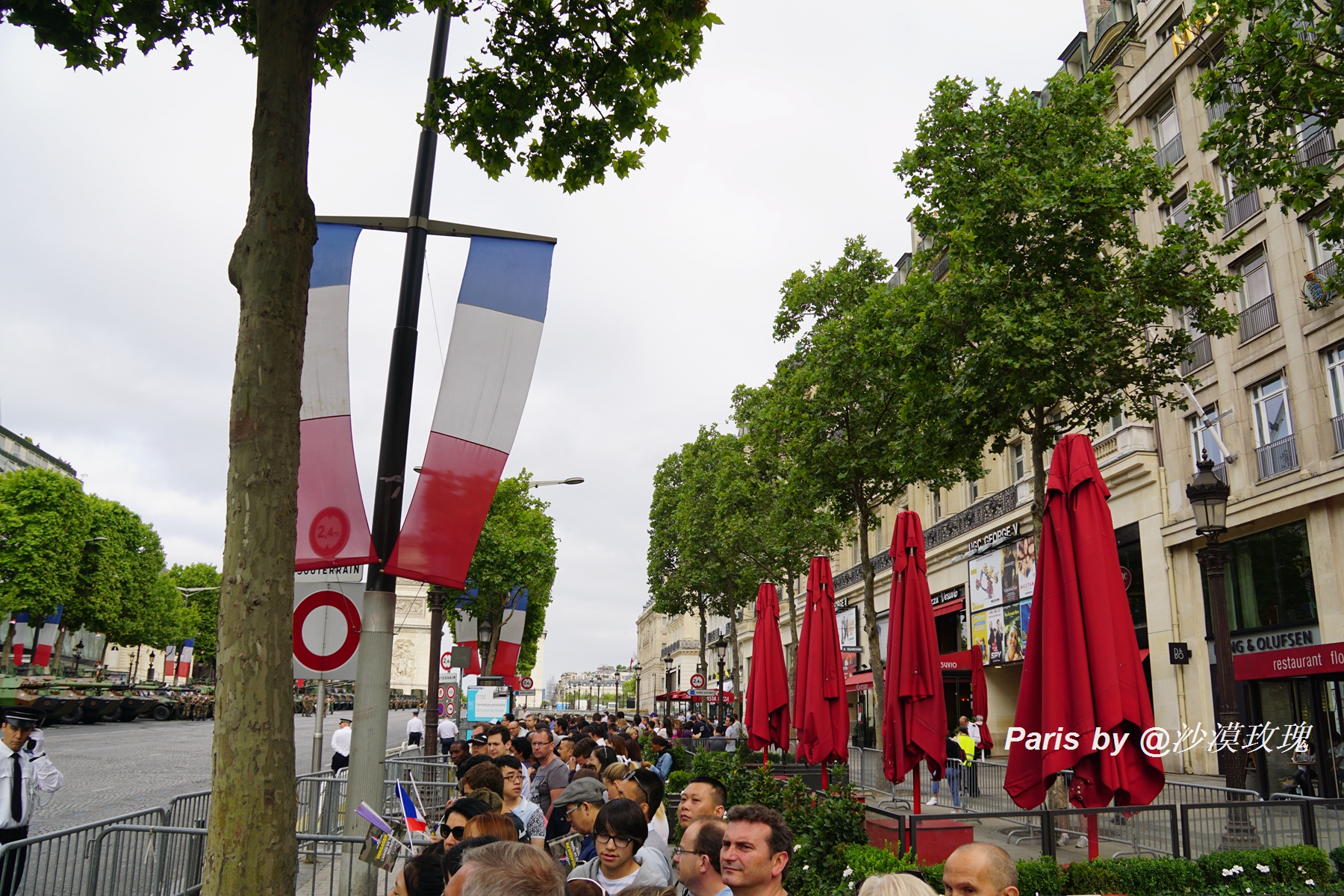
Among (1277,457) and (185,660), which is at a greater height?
(1277,457)

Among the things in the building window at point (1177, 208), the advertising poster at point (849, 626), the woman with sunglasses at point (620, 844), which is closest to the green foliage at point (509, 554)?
the advertising poster at point (849, 626)

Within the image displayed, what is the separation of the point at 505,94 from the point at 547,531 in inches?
1790

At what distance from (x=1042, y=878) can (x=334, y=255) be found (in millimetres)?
7221

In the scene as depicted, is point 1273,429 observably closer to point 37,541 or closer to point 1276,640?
point 1276,640

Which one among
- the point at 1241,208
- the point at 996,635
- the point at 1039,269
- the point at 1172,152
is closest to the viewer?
the point at 1039,269

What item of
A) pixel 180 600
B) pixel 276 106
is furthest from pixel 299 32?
pixel 180 600

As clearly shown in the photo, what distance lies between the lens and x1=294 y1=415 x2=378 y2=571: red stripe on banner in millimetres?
6453

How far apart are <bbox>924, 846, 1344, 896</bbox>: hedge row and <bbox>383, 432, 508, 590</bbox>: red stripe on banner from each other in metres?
4.43

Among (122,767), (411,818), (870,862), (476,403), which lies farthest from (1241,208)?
(122,767)

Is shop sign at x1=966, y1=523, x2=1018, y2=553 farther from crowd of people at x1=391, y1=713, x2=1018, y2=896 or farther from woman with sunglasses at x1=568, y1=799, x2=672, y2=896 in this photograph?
woman with sunglasses at x1=568, y1=799, x2=672, y2=896

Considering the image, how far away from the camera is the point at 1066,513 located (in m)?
7.65

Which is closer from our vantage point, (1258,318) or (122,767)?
(1258,318)

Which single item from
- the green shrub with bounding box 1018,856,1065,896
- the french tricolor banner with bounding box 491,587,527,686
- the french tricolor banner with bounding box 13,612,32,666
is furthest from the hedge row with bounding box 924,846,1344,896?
the french tricolor banner with bounding box 13,612,32,666

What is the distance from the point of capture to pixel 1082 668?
6.95 metres
